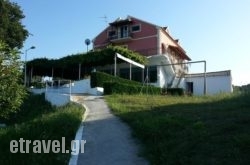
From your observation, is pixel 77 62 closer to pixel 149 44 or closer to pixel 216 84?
pixel 149 44

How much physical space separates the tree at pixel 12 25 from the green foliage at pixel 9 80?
28.5m

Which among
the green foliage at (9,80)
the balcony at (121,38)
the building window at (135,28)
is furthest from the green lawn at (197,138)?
the building window at (135,28)

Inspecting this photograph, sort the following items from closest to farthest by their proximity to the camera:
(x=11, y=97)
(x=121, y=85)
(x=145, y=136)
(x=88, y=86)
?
1. (x=145, y=136)
2. (x=11, y=97)
3. (x=121, y=85)
4. (x=88, y=86)

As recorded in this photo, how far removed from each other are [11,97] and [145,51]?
37417 mm

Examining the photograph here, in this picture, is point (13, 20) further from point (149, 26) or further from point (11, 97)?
point (11, 97)

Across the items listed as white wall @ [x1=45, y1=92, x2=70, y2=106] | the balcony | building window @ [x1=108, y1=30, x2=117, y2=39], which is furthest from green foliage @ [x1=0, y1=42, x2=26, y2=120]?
building window @ [x1=108, y1=30, x2=117, y2=39]

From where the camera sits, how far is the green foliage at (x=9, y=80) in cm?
1839

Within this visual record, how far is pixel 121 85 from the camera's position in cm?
3541

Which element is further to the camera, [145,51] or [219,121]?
[145,51]

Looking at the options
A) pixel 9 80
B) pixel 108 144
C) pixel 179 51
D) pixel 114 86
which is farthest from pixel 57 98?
pixel 179 51

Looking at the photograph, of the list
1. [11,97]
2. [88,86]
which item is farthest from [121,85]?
[11,97]

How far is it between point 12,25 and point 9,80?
Answer: 108ft

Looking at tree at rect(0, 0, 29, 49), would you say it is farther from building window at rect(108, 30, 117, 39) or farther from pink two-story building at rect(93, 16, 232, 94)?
building window at rect(108, 30, 117, 39)

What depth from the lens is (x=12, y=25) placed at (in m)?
50.0
